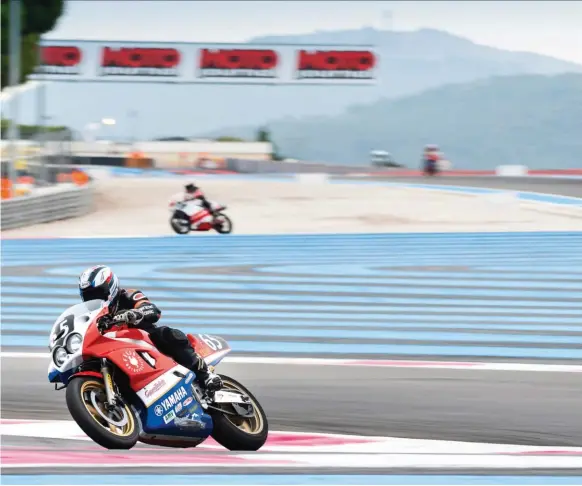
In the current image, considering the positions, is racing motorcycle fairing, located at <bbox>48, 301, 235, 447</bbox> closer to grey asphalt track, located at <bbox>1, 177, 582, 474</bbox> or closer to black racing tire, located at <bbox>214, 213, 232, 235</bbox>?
grey asphalt track, located at <bbox>1, 177, 582, 474</bbox>

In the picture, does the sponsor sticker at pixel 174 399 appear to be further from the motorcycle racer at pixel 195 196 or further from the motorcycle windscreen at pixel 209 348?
the motorcycle racer at pixel 195 196

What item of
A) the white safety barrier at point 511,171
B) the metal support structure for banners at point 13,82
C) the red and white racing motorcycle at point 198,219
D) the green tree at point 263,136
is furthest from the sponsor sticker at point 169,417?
the green tree at point 263,136

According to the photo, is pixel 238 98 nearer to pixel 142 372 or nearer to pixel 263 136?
pixel 263 136

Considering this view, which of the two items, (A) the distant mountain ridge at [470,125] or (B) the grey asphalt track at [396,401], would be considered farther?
(A) the distant mountain ridge at [470,125]

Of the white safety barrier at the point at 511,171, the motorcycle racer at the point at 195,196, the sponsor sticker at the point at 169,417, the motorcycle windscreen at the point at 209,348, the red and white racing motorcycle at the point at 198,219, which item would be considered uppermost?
the motorcycle windscreen at the point at 209,348

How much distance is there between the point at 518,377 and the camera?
8711mm

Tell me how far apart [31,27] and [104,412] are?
950 inches

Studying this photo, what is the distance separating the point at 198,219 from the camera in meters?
20.1

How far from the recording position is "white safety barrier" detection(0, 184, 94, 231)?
21.5 m

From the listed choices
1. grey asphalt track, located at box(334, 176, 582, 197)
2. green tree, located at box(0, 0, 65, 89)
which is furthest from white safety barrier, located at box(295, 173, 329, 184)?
green tree, located at box(0, 0, 65, 89)

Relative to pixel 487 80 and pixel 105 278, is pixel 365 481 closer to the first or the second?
pixel 105 278

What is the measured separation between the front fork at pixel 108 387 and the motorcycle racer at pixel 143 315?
0.26 meters

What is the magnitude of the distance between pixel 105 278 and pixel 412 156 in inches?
3425

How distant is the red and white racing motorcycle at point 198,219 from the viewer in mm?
20125
